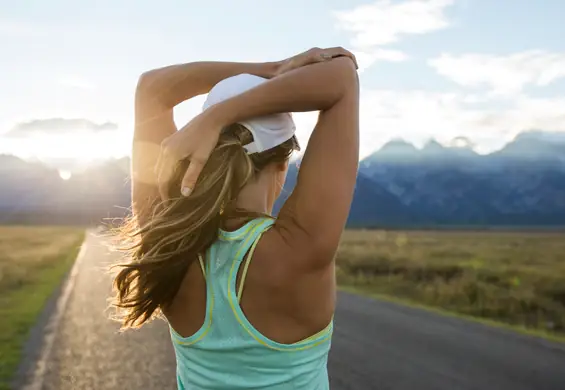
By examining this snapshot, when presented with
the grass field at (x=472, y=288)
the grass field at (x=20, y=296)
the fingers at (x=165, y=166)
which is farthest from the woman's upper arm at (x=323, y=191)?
the grass field at (x=472, y=288)

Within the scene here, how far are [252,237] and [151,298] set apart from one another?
31 centimetres

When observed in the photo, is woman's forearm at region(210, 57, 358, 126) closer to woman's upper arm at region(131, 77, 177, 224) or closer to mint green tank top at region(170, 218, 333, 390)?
mint green tank top at region(170, 218, 333, 390)

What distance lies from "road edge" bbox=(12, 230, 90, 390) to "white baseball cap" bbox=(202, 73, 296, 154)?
564 centimetres

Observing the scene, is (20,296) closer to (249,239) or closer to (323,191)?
(249,239)

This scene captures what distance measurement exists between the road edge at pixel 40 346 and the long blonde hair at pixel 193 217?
5456mm

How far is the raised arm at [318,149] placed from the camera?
4.64 ft

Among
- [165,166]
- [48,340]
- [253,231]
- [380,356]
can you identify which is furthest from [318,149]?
[48,340]

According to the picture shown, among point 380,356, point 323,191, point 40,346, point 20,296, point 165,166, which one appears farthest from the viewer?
point 20,296

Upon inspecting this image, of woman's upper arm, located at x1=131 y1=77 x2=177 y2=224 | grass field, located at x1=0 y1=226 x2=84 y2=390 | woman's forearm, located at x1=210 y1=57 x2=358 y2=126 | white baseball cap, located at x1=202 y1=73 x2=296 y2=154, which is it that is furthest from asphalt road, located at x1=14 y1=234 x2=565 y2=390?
woman's forearm, located at x1=210 y1=57 x2=358 y2=126

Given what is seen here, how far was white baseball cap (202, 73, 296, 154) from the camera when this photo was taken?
1.51 metres

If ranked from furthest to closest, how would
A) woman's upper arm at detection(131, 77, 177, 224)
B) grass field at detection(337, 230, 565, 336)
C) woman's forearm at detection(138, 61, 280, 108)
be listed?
grass field at detection(337, 230, 565, 336) < woman's forearm at detection(138, 61, 280, 108) < woman's upper arm at detection(131, 77, 177, 224)

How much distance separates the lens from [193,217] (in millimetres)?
1510

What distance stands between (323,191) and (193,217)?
11.1 inches

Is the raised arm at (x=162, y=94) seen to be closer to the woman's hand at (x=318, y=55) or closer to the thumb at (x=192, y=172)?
the woman's hand at (x=318, y=55)
